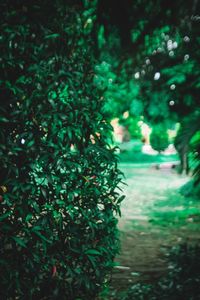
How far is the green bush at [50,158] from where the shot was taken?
2709mm

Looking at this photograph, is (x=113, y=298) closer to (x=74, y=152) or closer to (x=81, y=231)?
(x=81, y=231)

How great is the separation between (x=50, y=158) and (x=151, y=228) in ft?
18.8

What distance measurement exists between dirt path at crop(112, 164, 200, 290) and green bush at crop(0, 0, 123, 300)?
1.89 meters

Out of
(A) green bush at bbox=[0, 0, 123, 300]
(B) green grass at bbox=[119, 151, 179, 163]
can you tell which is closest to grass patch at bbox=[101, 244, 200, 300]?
(A) green bush at bbox=[0, 0, 123, 300]

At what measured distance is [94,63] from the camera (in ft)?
11.1

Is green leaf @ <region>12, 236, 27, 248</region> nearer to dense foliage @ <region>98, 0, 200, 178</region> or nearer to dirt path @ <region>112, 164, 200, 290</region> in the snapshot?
dirt path @ <region>112, 164, 200, 290</region>

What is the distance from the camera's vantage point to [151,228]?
26.2ft

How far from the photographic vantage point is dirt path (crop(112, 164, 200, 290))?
17.4 feet

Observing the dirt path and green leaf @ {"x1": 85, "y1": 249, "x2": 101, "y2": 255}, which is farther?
the dirt path

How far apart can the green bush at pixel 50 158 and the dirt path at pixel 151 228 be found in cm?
189

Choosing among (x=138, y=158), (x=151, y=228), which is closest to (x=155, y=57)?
(x=151, y=228)

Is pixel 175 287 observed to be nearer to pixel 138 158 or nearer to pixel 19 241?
pixel 19 241

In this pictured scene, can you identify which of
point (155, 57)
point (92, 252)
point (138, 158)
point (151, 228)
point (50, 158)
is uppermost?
point (155, 57)

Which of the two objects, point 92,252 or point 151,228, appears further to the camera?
point 151,228
